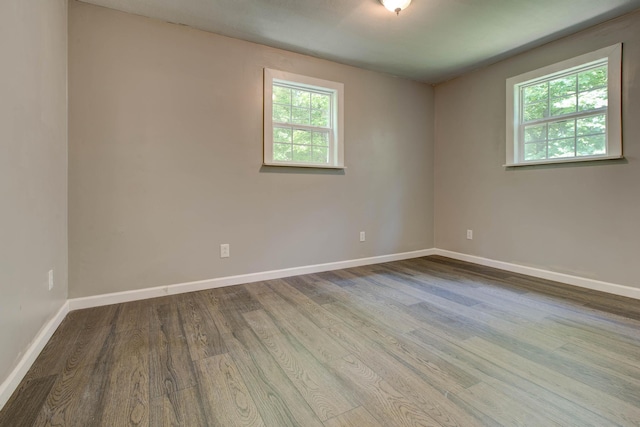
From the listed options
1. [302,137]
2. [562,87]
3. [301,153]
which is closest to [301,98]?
[302,137]

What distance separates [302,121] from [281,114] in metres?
0.26

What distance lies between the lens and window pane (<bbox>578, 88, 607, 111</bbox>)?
270 cm

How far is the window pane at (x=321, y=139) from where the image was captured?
3426mm

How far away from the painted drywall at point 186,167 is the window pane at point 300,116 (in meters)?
0.41

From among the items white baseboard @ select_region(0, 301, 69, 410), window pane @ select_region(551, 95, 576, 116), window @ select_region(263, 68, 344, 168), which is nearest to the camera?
white baseboard @ select_region(0, 301, 69, 410)

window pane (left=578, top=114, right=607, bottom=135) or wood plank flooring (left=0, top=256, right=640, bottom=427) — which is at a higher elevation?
window pane (left=578, top=114, right=607, bottom=135)

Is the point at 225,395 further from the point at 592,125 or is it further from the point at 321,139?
the point at 592,125

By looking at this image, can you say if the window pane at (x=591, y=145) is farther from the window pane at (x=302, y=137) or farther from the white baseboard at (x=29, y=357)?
the white baseboard at (x=29, y=357)

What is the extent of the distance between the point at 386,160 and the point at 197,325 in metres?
2.96

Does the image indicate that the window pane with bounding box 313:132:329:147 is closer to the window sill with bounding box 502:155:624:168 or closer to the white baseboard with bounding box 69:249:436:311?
the white baseboard with bounding box 69:249:436:311

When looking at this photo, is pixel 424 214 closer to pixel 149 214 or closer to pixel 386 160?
pixel 386 160

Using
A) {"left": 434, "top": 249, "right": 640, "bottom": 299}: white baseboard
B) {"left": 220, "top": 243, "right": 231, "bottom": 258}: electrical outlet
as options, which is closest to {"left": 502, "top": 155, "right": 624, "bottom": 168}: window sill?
{"left": 434, "top": 249, "right": 640, "bottom": 299}: white baseboard

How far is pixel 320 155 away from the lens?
3.46 metres

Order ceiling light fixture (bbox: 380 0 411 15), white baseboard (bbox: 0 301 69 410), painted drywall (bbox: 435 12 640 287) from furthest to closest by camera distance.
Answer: painted drywall (bbox: 435 12 640 287) < ceiling light fixture (bbox: 380 0 411 15) < white baseboard (bbox: 0 301 69 410)
